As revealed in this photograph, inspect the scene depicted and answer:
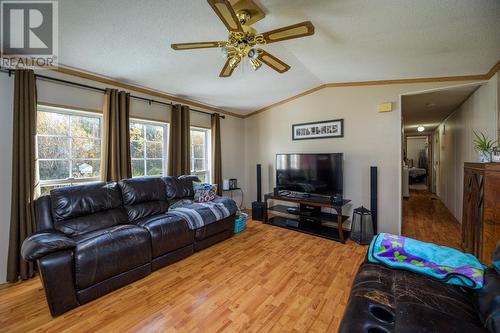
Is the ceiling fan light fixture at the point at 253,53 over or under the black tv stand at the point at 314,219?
over

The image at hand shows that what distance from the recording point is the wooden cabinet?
74.5 inches

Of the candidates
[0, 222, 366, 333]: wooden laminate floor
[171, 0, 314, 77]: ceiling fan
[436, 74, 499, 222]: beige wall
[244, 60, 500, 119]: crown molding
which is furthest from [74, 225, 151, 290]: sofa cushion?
[436, 74, 499, 222]: beige wall

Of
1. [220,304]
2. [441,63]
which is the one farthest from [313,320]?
[441,63]

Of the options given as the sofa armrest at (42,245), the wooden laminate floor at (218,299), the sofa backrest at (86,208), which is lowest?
the wooden laminate floor at (218,299)

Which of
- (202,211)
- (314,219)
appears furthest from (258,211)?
(202,211)

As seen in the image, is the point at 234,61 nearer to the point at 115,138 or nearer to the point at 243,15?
the point at 243,15

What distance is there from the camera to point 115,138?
2.89 metres

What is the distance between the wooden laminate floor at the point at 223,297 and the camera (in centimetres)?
161

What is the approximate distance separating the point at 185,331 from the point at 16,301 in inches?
65.1

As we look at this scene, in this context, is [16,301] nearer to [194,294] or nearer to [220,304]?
[194,294]

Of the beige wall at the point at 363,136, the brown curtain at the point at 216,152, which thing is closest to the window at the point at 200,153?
the brown curtain at the point at 216,152

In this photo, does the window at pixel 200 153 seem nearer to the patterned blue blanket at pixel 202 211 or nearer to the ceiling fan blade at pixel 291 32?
the patterned blue blanket at pixel 202 211

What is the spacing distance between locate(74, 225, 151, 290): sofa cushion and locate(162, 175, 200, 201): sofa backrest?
3.10 feet

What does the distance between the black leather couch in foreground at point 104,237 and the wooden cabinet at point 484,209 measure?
9.19 ft
